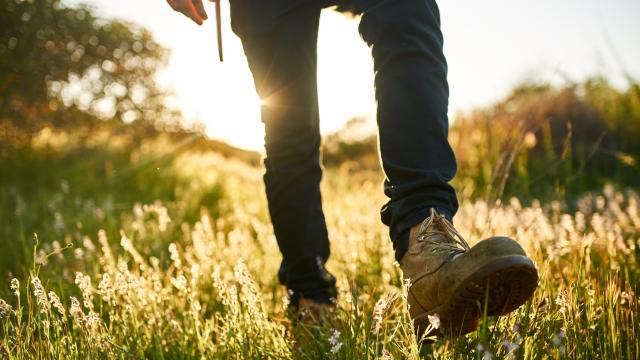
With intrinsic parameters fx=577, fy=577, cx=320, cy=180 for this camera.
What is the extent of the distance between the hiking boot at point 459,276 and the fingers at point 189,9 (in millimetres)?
978

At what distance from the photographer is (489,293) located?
1.24 m

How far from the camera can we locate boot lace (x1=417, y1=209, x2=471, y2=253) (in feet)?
4.52

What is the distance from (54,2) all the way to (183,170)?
2.71m

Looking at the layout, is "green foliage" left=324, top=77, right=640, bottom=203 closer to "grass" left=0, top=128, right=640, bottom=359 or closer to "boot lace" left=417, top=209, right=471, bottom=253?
"grass" left=0, top=128, right=640, bottom=359

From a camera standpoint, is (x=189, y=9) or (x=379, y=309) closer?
(x=379, y=309)

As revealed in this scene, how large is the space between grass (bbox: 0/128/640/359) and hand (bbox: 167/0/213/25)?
0.75 metres

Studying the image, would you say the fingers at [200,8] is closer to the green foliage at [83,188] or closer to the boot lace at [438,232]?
the boot lace at [438,232]

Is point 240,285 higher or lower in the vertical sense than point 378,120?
lower

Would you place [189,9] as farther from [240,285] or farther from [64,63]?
[64,63]

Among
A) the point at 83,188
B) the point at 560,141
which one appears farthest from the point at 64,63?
the point at 560,141

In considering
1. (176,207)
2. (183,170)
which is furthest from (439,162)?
(183,170)

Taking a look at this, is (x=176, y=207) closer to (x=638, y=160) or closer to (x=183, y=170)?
(x=183, y=170)

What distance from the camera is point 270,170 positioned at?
1965 mm

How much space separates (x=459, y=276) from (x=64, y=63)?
7.17 m
